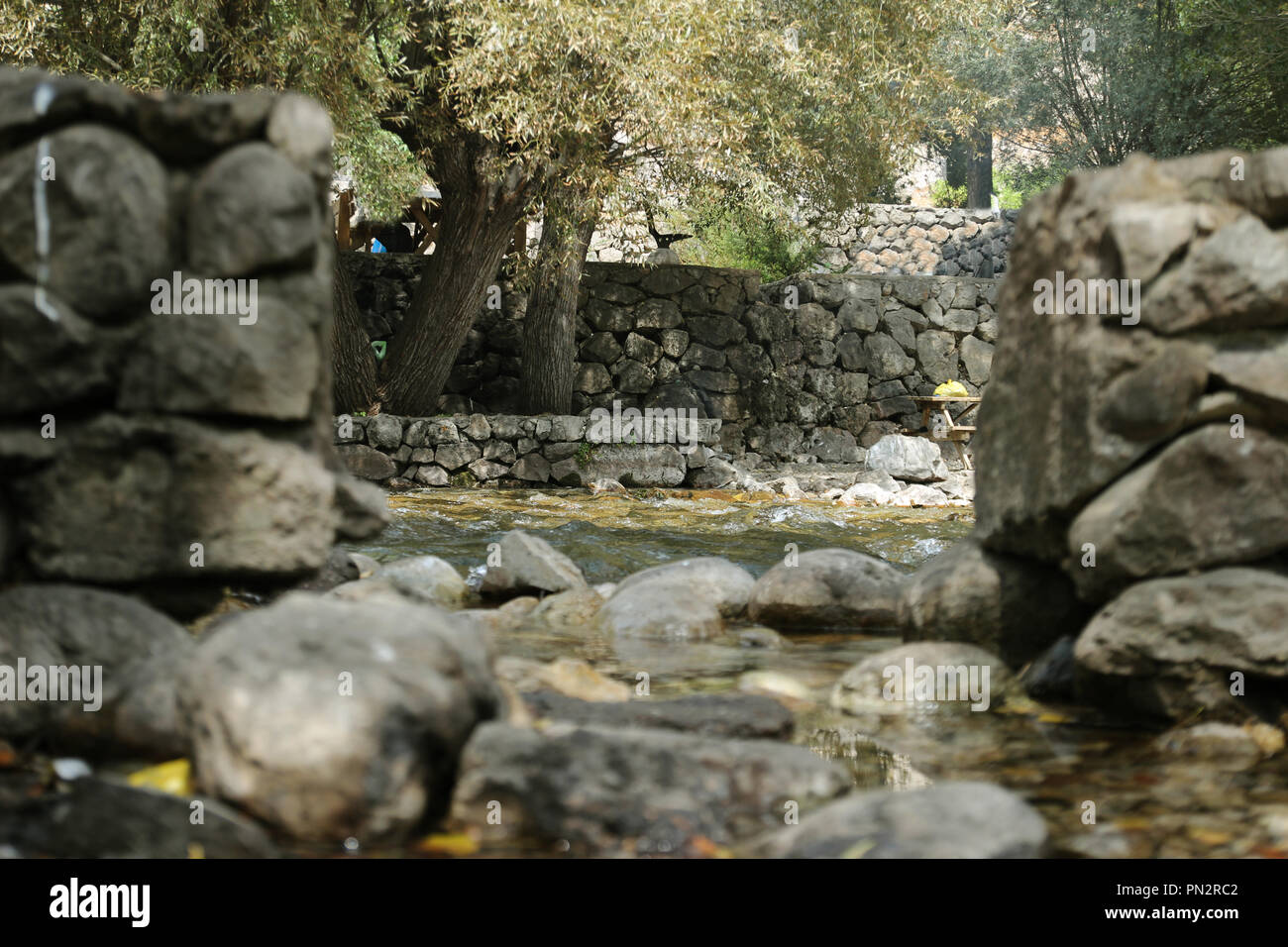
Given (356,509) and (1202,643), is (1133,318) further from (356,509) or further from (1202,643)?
(356,509)

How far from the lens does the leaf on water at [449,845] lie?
2.51 meters

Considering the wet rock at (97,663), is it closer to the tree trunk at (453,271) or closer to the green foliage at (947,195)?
the tree trunk at (453,271)

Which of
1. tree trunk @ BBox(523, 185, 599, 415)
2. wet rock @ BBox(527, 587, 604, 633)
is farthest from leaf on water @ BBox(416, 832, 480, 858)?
tree trunk @ BBox(523, 185, 599, 415)

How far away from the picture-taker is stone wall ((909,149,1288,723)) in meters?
3.43

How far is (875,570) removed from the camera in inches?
225

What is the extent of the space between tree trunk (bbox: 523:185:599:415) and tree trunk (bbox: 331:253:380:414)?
1.98 meters

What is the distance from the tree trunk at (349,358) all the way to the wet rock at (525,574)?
6.65 m

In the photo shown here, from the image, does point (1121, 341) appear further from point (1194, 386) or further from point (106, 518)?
point (106, 518)

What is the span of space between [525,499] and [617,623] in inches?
253

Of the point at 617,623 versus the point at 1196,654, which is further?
the point at 617,623

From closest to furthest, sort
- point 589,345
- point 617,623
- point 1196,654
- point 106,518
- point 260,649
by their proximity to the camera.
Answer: point 260,649, point 106,518, point 1196,654, point 617,623, point 589,345

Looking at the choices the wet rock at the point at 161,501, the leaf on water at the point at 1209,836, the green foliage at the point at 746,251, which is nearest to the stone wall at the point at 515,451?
the green foliage at the point at 746,251

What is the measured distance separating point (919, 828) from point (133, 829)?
64.5 inches

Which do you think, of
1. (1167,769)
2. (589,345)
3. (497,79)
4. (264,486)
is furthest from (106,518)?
(589,345)
